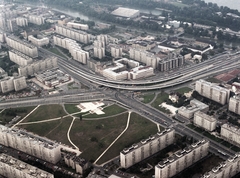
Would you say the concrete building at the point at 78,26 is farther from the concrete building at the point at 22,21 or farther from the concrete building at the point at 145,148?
the concrete building at the point at 145,148

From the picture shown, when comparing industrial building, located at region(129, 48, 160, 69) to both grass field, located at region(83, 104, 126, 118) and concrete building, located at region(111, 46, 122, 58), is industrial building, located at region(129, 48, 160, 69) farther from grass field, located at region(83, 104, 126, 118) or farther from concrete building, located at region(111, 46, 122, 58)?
grass field, located at region(83, 104, 126, 118)

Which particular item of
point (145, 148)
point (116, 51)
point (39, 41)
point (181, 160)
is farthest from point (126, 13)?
point (181, 160)

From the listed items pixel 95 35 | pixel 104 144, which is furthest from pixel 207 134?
pixel 95 35

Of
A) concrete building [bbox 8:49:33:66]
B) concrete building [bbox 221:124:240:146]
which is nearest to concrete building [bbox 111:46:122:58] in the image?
concrete building [bbox 8:49:33:66]

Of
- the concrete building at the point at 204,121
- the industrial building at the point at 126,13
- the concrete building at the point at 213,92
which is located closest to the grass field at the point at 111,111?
the concrete building at the point at 204,121

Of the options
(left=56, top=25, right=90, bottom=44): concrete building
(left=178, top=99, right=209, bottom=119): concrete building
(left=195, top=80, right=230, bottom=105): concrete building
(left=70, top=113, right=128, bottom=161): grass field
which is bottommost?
(left=70, top=113, right=128, bottom=161): grass field

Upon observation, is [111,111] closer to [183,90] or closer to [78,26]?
[183,90]
